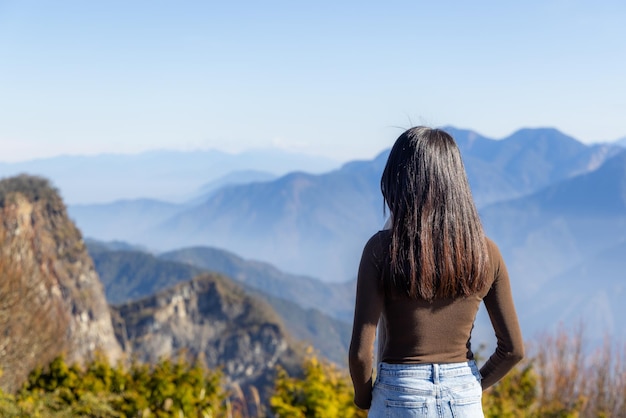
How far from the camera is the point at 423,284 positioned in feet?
7.99

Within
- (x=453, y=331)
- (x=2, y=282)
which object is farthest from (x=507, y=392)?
(x=2, y=282)

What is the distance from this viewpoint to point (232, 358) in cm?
7225

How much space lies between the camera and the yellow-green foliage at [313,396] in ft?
17.3

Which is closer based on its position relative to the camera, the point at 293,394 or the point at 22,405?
the point at 22,405

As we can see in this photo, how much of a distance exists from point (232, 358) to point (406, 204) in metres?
72.0

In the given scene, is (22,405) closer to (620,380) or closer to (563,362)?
(563,362)

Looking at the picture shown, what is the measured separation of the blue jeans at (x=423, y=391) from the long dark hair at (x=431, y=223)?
0.27 meters

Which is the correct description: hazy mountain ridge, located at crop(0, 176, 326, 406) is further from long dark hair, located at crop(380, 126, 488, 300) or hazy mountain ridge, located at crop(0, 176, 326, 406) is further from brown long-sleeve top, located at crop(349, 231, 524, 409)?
long dark hair, located at crop(380, 126, 488, 300)

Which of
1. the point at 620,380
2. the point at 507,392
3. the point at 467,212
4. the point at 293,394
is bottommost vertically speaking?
the point at 620,380

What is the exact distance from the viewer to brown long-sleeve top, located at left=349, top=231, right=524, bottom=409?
8.07ft

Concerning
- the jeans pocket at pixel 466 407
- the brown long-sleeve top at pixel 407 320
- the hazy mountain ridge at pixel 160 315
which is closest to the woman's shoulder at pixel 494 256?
the brown long-sleeve top at pixel 407 320

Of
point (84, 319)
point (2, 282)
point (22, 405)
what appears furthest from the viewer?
point (84, 319)

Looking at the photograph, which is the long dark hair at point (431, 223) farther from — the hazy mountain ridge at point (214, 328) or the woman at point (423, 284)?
the hazy mountain ridge at point (214, 328)

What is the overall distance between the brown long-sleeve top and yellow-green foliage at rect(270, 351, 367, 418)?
277 cm
